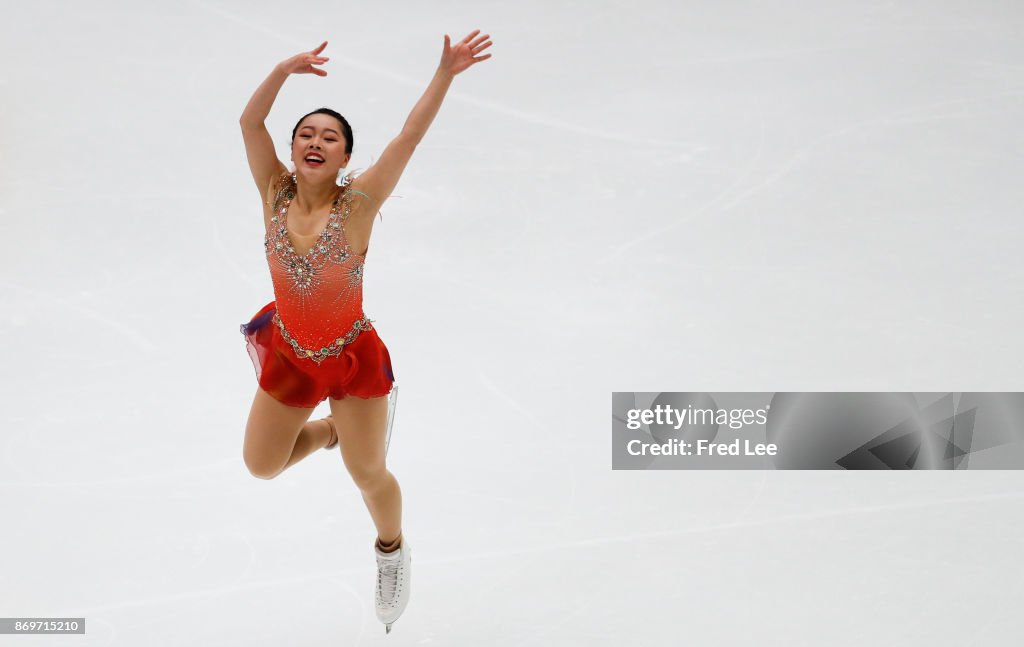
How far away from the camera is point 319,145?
11.3ft

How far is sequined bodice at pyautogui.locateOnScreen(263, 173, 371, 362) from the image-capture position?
3486mm

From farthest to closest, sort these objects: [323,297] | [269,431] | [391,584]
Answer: [391,584] < [269,431] < [323,297]

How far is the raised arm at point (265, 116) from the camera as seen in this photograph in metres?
3.38

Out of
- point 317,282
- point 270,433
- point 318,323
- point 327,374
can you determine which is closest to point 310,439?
point 270,433

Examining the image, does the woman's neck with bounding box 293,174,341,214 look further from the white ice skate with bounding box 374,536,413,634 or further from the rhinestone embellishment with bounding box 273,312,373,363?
the white ice skate with bounding box 374,536,413,634

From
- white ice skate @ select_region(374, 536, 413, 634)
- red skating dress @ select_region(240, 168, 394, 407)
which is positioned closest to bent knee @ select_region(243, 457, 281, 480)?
red skating dress @ select_region(240, 168, 394, 407)

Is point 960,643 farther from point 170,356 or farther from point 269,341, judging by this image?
point 170,356

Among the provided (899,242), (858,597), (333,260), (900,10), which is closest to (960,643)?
(858,597)

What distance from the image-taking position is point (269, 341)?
3.71 m

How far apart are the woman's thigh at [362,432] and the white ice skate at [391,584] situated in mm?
303

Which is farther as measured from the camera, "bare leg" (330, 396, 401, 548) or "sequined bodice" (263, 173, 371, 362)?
"bare leg" (330, 396, 401, 548)

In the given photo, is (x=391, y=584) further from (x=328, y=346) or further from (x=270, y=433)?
(x=328, y=346)

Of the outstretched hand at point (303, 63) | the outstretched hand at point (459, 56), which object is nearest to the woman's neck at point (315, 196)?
the outstretched hand at point (303, 63)

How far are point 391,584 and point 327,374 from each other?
0.71m
